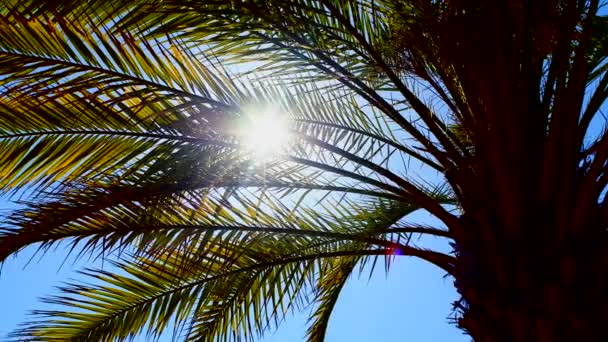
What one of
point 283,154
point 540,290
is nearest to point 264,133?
point 283,154

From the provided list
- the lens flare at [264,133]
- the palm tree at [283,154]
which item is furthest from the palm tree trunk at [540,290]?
the lens flare at [264,133]

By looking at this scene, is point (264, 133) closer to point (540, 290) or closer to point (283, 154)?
point (283, 154)

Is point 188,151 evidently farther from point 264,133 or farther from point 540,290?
point 540,290

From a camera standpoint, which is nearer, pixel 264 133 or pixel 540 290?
pixel 540 290

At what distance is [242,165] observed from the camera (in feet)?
12.4

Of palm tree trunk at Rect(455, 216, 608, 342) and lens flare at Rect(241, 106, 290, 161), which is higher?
lens flare at Rect(241, 106, 290, 161)

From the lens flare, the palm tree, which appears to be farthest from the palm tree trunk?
the lens flare

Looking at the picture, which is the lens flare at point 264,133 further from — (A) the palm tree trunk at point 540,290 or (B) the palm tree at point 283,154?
(A) the palm tree trunk at point 540,290

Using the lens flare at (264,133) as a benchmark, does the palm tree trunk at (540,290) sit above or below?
below

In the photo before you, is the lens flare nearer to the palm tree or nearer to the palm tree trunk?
the palm tree

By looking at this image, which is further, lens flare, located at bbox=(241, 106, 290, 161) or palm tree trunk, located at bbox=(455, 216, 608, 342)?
→ lens flare, located at bbox=(241, 106, 290, 161)

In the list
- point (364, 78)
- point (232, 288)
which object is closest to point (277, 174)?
point (232, 288)

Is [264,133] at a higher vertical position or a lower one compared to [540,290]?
higher

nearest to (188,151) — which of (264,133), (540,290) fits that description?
(264,133)
